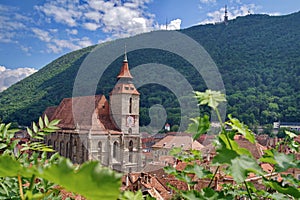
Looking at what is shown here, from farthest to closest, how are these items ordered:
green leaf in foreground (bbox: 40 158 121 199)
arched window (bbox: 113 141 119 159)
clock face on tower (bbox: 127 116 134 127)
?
clock face on tower (bbox: 127 116 134 127) < arched window (bbox: 113 141 119 159) < green leaf in foreground (bbox: 40 158 121 199)

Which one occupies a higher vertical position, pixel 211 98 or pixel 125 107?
pixel 125 107

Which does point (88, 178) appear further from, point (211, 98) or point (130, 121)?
point (130, 121)

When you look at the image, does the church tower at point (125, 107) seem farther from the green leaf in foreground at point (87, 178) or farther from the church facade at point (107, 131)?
the green leaf in foreground at point (87, 178)

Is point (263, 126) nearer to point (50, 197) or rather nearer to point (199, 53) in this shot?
point (199, 53)

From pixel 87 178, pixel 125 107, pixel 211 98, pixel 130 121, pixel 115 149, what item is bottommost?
pixel 115 149

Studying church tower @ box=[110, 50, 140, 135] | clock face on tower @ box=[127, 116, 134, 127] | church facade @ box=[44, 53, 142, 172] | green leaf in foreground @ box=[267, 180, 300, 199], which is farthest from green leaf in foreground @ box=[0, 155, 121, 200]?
clock face on tower @ box=[127, 116, 134, 127]

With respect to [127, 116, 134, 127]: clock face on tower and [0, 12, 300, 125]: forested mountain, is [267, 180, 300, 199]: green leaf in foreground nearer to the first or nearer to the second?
[127, 116, 134, 127]: clock face on tower

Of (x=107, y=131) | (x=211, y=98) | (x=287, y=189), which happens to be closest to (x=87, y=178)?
(x=211, y=98)
